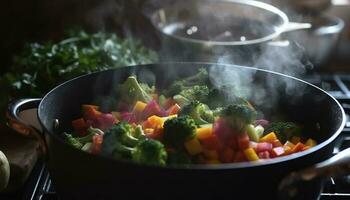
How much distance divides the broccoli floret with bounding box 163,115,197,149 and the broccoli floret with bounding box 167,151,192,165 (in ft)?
0.07

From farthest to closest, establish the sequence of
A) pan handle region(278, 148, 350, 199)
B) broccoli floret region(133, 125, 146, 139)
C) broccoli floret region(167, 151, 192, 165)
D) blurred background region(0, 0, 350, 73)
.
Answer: blurred background region(0, 0, 350, 73), broccoli floret region(133, 125, 146, 139), broccoli floret region(167, 151, 192, 165), pan handle region(278, 148, 350, 199)

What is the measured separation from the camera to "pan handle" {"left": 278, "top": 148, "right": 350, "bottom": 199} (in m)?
0.89

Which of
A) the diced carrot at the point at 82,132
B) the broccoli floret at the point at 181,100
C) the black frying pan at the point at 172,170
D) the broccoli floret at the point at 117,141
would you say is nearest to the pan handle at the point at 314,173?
the black frying pan at the point at 172,170

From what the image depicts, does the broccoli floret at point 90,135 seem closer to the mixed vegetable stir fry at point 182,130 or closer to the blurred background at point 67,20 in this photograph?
the mixed vegetable stir fry at point 182,130

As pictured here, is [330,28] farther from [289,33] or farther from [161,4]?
[161,4]

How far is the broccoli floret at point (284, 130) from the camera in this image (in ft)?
3.97

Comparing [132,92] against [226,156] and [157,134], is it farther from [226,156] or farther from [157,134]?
[226,156]

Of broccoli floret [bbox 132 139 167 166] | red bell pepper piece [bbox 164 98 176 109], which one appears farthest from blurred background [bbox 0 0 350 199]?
broccoli floret [bbox 132 139 167 166]

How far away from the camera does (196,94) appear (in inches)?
52.1

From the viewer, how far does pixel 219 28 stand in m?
1.98

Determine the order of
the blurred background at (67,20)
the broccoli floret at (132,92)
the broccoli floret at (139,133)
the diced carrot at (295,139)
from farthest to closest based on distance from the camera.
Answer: the blurred background at (67,20) < the broccoli floret at (132,92) < the diced carrot at (295,139) < the broccoli floret at (139,133)

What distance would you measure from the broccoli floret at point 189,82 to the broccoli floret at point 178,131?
33 cm

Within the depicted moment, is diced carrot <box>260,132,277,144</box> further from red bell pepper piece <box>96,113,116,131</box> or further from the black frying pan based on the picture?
red bell pepper piece <box>96,113,116,131</box>

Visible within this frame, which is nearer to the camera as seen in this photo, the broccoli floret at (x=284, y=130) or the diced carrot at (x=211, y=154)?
the diced carrot at (x=211, y=154)
